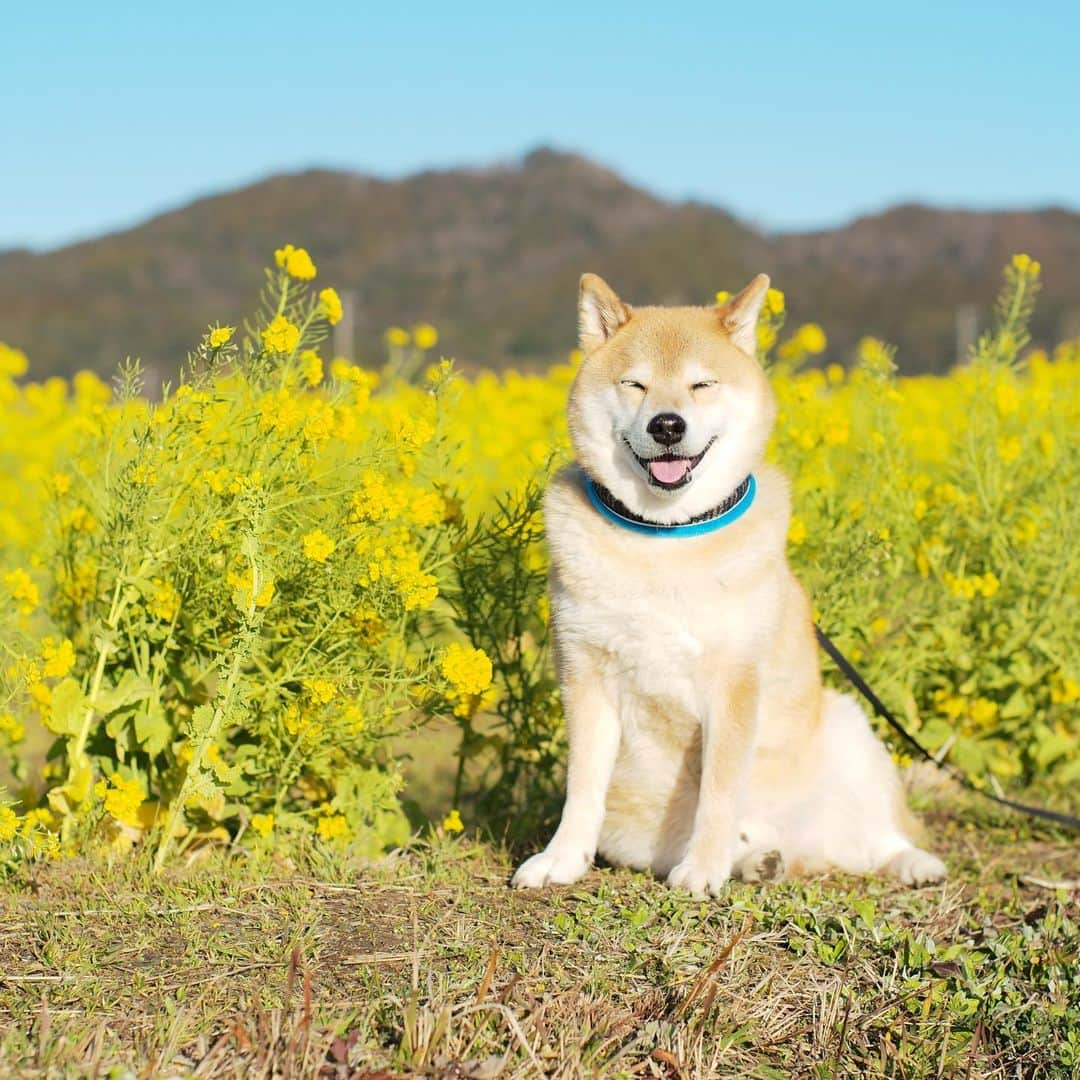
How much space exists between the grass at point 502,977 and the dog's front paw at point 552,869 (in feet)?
0.16

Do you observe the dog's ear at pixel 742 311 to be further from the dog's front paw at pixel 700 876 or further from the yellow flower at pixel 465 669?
the dog's front paw at pixel 700 876

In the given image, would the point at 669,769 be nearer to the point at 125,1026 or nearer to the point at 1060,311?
the point at 125,1026

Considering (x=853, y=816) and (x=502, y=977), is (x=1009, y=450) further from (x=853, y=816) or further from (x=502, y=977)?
(x=502, y=977)

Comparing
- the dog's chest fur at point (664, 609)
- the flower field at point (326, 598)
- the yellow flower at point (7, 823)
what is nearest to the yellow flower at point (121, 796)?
the flower field at point (326, 598)

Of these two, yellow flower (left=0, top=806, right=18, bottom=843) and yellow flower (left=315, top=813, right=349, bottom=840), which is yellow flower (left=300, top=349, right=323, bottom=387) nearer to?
yellow flower (left=315, top=813, right=349, bottom=840)

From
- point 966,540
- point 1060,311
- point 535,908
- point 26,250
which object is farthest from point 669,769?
point 26,250

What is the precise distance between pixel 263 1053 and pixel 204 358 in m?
1.78

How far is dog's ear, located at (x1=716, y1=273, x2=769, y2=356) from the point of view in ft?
11.3

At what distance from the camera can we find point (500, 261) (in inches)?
2151

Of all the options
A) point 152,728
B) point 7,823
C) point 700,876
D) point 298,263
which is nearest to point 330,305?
point 298,263

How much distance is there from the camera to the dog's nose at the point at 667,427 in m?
3.18

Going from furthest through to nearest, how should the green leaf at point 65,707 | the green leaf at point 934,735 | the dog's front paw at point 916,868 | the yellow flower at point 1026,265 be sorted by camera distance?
the green leaf at point 934,735 < the yellow flower at point 1026,265 < the dog's front paw at point 916,868 < the green leaf at point 65,707

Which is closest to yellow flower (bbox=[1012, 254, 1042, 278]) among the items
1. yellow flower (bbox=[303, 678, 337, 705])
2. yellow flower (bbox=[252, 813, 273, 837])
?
yellow flower (bbox=[303, 678, 337, 705])

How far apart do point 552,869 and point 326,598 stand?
0.96 m
